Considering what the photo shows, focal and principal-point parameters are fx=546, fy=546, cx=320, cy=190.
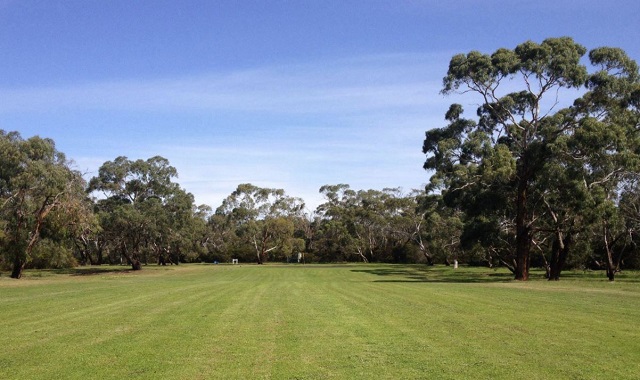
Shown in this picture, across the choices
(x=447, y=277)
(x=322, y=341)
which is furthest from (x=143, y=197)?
(x=322, y=341)

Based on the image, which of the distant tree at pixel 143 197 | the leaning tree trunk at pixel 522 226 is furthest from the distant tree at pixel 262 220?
the leaning tree trunk at pixel 522 226

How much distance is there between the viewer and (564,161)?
119ft

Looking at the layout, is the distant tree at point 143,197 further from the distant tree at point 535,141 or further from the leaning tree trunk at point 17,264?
the distant tree at point 535,141

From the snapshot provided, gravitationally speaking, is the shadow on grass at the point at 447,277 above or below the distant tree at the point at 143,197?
below

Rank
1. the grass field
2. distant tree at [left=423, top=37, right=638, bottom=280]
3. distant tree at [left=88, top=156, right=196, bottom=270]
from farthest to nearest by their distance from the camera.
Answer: distant tree at [left=88, top=156, right=196, bottom=270] < distant tree at [left=423, top=37, right=638, bottom=280] < the grass field

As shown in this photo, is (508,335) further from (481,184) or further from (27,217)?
(27,217)

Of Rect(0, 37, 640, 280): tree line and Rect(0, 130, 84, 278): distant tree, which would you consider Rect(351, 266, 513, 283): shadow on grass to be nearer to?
Rect(0, 37, 640, 280): tree line

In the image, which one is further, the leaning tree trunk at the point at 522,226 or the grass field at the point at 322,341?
the leaning tree trunk at the point at 522,226

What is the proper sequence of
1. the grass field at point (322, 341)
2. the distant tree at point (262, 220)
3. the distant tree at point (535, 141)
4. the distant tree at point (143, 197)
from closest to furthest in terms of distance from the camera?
the grass field at point (322, 341) < the distant tree at point (535, 141) < the distant tree at point (143, 197) < the distant tree at point (262, 220)

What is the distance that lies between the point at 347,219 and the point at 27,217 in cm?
6898

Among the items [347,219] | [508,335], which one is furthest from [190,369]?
[347,219]

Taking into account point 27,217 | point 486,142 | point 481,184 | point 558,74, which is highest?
point 558,74

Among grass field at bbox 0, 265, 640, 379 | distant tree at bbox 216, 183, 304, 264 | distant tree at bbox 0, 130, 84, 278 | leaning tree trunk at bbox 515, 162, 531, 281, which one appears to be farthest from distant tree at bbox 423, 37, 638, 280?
distant tree at bbox 216, 183, 304, 264

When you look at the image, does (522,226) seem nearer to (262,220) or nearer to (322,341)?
(322,341)
